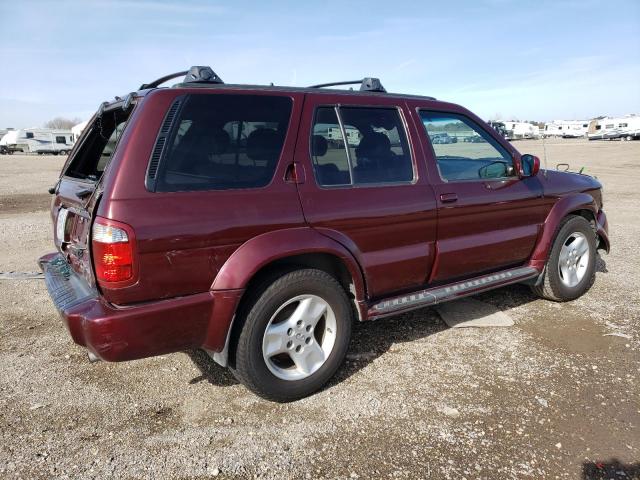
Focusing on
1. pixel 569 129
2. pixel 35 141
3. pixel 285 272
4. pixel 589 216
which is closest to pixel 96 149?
pixel 285 272

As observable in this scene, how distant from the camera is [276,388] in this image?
2.94 meters

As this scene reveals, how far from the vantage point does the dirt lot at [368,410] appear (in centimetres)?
249

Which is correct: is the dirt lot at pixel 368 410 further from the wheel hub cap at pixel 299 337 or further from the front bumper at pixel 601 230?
the front bumper at pixel 601 230

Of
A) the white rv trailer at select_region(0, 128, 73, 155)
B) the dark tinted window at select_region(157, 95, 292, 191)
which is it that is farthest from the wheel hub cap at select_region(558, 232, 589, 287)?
the white rv trailer at select_region(0, 128, 73, 155)

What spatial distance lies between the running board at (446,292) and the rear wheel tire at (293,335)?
278 millimetres

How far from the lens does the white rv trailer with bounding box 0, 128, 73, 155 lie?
51.4 m

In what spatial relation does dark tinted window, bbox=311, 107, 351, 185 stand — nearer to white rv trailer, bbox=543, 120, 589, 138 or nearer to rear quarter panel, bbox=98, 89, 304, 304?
rear quarter panel, bbox=98, 89, 304, 304

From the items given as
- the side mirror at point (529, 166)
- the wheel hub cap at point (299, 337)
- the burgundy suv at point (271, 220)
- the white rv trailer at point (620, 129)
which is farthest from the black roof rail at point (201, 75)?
the white rv trailer at point (620, 129)

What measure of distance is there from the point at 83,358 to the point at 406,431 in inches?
94.8

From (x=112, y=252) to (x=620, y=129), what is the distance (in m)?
64.0

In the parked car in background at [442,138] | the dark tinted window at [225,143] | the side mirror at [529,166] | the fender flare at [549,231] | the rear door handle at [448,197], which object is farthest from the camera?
the fender flare at [549,231]

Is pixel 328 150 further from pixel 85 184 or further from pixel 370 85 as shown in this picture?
pixel 85 184

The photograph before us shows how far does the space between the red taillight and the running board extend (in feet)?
5.14

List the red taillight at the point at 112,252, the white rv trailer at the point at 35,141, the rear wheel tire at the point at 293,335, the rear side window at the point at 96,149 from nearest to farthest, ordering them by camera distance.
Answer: the red taillight at the point at 112,252, the rear wheel tire at the point at 293,335, the rear side window at the point at 96,149, the white rv trailer at the point at 35,141
